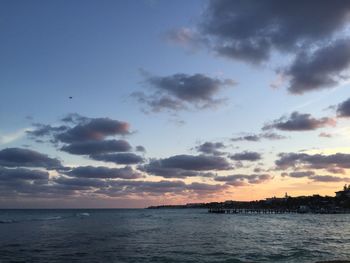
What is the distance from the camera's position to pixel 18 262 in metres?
38.1

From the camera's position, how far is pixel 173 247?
164ft

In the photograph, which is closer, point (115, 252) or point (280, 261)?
point (280, 261)

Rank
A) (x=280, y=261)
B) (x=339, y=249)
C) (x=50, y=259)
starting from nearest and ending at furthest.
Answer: (x=280, y=261) < (x=50, y=259) < (x=339, y=249)

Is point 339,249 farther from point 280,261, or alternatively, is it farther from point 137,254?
point 137,254

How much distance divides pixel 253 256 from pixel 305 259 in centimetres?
503

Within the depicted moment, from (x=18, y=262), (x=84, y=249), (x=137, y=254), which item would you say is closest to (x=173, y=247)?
(x=137, y=254)

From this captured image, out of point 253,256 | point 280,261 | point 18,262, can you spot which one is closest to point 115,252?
point 18,262

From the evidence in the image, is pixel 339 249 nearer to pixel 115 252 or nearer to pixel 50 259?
pixel 115 252

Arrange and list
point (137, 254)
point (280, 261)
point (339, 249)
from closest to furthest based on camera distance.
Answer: point (280, 261) → point (137, 254) → point (339, 249)

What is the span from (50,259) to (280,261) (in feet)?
69.4

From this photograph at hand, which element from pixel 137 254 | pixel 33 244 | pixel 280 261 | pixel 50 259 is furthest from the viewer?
pixel 33 244

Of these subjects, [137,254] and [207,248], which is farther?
[207,248]

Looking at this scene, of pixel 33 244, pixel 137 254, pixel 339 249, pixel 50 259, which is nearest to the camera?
pixel 50 259

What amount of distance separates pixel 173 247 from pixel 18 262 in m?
18.3
